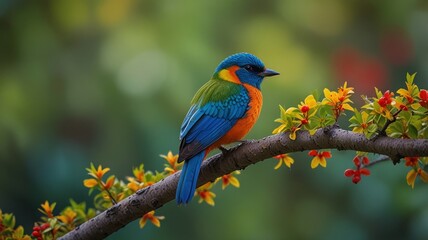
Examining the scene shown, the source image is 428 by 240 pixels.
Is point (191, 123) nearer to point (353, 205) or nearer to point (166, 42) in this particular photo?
point (166, 42)

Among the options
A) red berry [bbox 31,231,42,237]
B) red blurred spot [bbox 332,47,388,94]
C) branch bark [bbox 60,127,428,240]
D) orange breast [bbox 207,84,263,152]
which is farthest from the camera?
red blurred spot [bbox 332,47,388,94]

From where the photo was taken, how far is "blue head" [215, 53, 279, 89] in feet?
12.4

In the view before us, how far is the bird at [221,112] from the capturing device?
3.00 meters

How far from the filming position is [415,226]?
5156 mm

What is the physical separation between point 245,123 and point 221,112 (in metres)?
0.13

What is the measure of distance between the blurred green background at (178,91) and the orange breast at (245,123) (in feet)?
5.77

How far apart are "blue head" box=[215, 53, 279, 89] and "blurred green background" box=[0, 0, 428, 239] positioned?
1.51 m

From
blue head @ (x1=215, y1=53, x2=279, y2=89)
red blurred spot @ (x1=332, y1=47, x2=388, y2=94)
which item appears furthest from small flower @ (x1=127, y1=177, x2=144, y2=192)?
red blurred spot @ (x1=332, y1=47, x2=388, y2=94)

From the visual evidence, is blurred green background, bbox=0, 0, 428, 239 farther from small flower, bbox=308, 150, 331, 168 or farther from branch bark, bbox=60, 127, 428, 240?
small flower, bbox=308, 150, 331, 168

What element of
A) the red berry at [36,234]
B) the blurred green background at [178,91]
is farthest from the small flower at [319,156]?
the blurred green background at [178,91]

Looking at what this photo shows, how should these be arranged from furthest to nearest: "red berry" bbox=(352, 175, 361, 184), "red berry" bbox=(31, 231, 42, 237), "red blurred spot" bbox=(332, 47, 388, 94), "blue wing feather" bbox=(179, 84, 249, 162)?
"red blurred spot" bbox=(332, 47, 388, 94) < "blue wing feather" bbox=(179, 84, 249, 162) < "red berry" bbox=(31, 231, 42, 237) < "red berry" bbox=(352, 175, 361, 184)

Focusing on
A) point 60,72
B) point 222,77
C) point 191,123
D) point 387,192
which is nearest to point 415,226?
point 387,192

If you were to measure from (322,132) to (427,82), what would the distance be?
3612mm

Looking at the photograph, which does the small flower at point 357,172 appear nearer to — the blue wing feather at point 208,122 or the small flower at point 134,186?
the blue wing feather at point 208,122
